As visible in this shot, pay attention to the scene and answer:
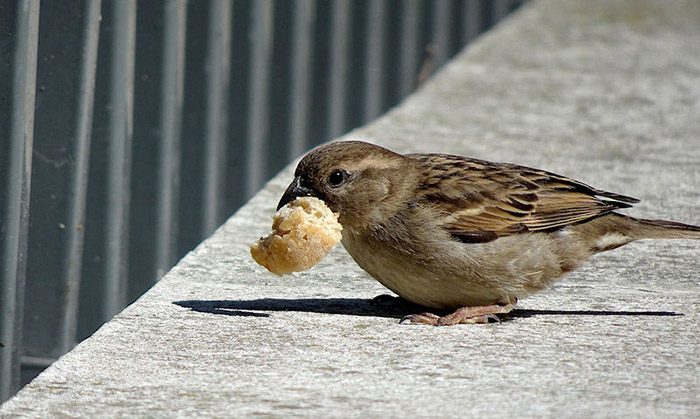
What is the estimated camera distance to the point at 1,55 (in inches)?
157

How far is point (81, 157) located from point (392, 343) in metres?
1.96

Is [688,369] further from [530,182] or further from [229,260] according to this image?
[229,260]

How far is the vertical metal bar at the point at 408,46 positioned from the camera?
8648 mm

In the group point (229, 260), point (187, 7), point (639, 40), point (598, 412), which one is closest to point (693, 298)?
point (598, 412)

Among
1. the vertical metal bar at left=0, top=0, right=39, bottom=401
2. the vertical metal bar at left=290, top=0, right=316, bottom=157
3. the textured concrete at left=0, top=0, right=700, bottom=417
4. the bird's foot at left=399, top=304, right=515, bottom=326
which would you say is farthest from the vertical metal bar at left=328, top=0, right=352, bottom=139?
the bird's foot at left=399, top=304, right=515, bottom=326

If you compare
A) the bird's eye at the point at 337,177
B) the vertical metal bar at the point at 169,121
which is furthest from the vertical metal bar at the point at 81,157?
the bird's eye at the point at 337,177

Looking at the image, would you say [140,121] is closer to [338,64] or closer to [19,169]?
[19,169]

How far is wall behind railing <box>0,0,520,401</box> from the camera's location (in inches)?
164

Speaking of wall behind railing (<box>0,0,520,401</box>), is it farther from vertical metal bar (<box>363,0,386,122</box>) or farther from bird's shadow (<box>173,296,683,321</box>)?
bird's shadow (<box>173,296,683,321</box>)

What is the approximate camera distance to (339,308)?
3.90 m

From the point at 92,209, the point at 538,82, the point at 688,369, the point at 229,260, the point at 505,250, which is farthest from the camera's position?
the point at 538,82

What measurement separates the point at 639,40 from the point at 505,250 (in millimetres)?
6449

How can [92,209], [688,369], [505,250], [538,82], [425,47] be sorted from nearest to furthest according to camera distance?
[688,369], [505,250], [92,209], [538,82], [425,47]

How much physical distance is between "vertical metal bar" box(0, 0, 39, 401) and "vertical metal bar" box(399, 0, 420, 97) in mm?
4820
